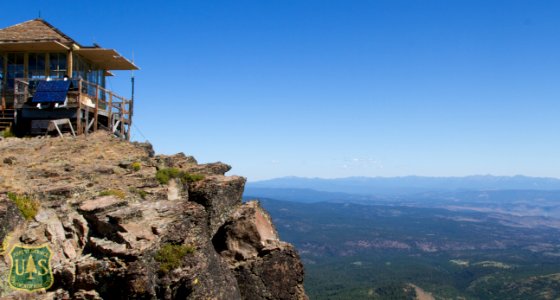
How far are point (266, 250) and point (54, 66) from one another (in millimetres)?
24305

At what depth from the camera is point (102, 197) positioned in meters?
18.1

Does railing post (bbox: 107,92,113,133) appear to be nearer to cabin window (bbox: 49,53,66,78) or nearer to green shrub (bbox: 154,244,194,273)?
cabin window (bbox: 49,53,66,78)

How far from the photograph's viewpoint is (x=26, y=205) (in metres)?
16.4

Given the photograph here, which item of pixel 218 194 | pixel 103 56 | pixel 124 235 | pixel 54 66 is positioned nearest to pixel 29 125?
pixel 54 66

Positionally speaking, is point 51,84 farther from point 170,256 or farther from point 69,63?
point 170,256

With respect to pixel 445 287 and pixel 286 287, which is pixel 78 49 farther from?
pixel 445 287

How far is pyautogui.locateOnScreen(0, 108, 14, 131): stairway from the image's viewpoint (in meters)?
30.2

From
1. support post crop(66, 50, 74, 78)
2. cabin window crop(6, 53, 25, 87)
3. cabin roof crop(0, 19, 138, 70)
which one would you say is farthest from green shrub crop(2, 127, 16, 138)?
cabin roof crop(0, 19, 138, 70)

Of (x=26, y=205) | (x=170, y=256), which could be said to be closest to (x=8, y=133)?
(x=26, y=205)

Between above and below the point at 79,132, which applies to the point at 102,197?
below

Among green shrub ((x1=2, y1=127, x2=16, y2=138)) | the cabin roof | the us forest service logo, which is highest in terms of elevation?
the cabin roof

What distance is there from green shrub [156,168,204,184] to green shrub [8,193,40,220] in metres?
5.47

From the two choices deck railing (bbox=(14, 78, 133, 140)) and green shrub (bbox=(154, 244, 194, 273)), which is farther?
deck railing (bbox=(14, 78, 133, 140))

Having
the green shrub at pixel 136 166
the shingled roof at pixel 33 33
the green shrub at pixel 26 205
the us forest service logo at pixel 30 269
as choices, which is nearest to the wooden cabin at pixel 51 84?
the shingled roof at pixel 33 33
